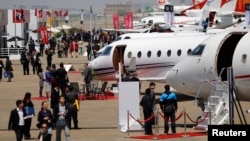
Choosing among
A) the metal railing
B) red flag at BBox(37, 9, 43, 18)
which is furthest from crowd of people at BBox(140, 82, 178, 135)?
red flag at BBox(37, 9, 43, 18)

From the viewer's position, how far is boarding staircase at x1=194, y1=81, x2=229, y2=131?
2786 centimetres

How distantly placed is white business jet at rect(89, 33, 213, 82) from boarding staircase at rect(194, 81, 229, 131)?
11132mm

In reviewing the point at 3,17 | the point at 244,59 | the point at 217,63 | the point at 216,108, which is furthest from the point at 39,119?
the point at 3,17

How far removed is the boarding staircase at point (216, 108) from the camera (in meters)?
27.9

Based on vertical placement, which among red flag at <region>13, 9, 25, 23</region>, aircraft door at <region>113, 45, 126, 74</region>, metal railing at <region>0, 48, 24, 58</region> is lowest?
metal railing at <region>0, 48, 24, 58</region>

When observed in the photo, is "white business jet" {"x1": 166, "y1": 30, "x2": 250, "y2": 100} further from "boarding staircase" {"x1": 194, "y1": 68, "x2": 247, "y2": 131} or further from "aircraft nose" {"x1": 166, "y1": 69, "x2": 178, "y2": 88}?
"boarding staircase" {"x1": 194, "y1": 68, "x2": 247, "y2": 131}

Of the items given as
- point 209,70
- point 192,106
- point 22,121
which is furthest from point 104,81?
point 22,121

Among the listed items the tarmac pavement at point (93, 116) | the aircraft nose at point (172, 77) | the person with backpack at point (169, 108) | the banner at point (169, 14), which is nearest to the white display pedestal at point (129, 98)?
the tarmac pavement at point (93, 116)

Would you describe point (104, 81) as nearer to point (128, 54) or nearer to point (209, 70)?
point (128, 54)

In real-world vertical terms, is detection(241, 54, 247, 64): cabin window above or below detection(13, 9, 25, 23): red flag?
above

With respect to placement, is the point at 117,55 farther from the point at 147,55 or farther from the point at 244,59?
the point at 244,59

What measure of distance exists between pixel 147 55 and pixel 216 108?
44.1 feet

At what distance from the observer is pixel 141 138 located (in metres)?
27.5

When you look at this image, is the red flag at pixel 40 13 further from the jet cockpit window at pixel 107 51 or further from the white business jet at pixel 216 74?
the white business jet at pixel 216 74
